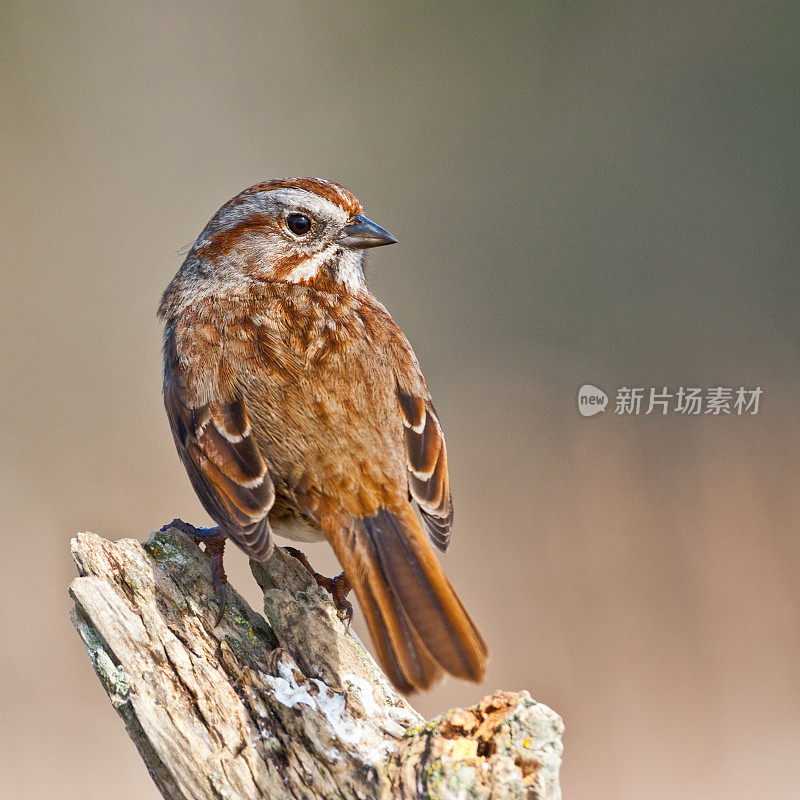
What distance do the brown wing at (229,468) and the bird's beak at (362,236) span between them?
911 mm

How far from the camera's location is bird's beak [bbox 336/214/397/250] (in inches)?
151

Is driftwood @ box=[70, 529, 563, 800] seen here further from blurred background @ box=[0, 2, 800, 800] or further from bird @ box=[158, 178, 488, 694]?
blurred background @ box=[0, 2, 800, 800]

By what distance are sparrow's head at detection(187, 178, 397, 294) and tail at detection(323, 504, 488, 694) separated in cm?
117

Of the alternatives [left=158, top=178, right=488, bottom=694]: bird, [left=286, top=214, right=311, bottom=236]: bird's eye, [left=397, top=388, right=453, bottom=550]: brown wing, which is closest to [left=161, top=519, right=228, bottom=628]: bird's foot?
[left=158, top=178, right=488, bottom=694]: bird

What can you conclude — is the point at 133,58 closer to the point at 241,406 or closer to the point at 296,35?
the point at 296,35

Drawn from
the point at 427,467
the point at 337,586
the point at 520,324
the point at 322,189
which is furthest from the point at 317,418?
the point at 520,324

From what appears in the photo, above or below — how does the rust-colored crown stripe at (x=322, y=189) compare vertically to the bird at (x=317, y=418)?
above

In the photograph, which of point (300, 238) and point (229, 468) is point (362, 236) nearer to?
point (300, 238)

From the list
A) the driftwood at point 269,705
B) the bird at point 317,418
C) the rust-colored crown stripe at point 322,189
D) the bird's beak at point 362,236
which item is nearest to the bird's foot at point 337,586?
the bird at point 317,418

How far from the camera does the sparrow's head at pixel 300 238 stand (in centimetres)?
382

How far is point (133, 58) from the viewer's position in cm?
1012

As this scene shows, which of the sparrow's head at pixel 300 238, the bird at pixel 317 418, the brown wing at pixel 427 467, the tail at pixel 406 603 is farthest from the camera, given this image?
the sparrow's head at pixel 300 238

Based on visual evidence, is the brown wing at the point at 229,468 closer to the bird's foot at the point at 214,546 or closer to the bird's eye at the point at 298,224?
the bird's foot at the point at 214,546

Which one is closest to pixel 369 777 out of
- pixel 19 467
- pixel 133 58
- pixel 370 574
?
pixel 370 574
